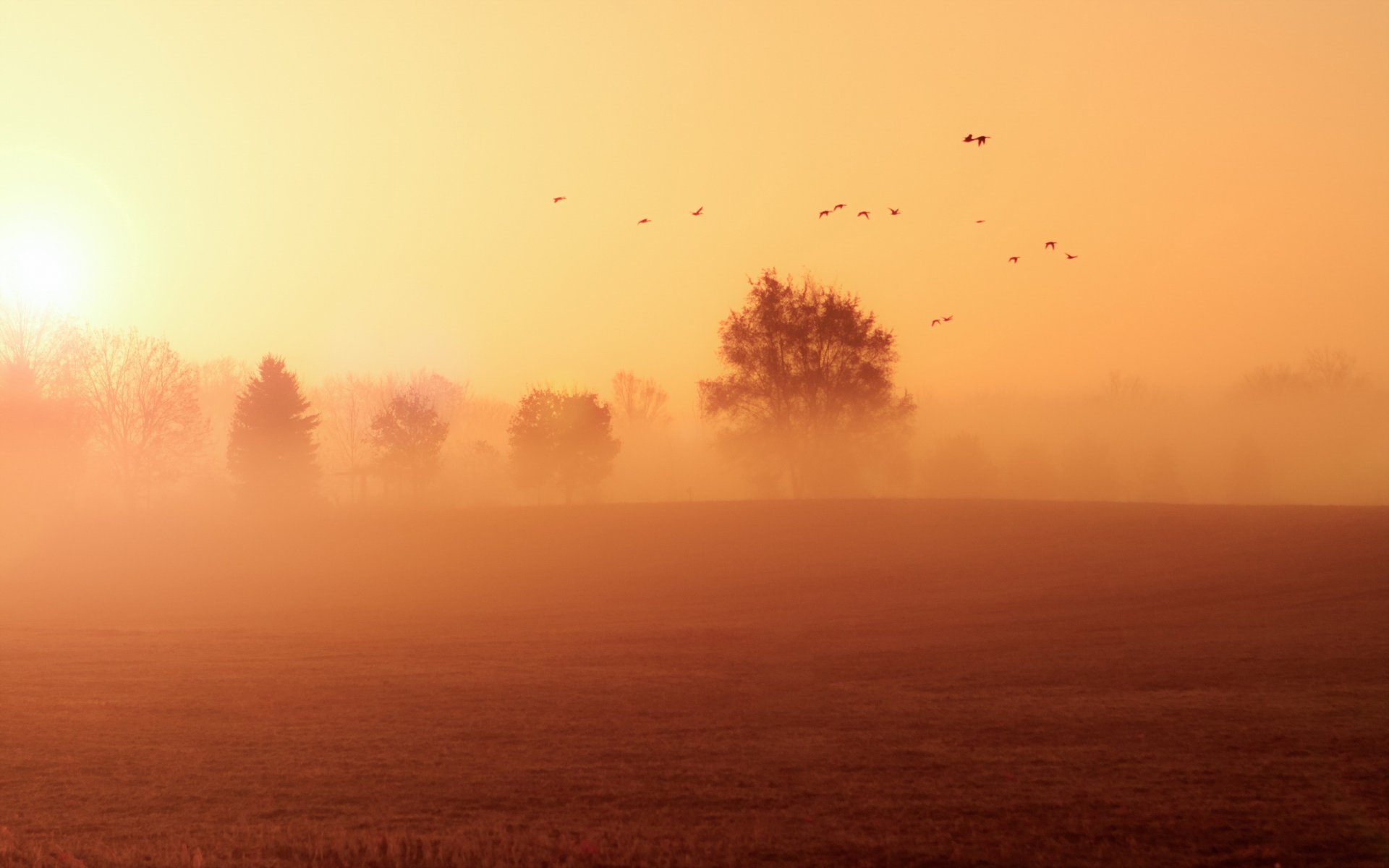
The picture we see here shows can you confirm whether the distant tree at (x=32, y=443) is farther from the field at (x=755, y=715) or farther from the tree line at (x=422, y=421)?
the field at (x=755, y=715)

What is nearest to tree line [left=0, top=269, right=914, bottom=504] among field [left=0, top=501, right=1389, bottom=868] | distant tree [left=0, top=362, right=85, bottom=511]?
distant tree [left=0, top=362, right=85, bottom=511]

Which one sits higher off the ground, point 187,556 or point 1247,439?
point 1247,439

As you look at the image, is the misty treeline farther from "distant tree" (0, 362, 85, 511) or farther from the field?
the field

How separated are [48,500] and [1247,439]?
4155 inches

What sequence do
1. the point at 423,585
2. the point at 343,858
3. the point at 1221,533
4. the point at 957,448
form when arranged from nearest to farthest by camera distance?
the point at 343,858 → the point at 1221,533 → the point at 423,585 → the point at 957,448

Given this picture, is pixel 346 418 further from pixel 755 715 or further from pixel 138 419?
pixel 755 715

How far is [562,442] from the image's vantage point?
7481 cm

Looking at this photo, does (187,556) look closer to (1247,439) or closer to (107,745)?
(107,745)

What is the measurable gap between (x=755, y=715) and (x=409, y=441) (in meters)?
65.8

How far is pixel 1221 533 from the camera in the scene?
42.0 m

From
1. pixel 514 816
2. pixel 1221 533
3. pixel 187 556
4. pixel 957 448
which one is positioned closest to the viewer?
pixel 514 816

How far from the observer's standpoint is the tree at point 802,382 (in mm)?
63750

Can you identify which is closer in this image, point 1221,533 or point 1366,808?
point 1366,808

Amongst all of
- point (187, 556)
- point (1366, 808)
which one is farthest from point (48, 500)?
point (1366, 808)
